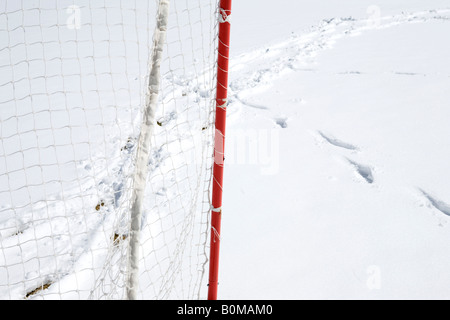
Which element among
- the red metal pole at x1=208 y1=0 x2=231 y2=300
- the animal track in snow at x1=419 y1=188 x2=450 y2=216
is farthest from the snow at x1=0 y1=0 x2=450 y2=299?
the red metal pole at x1=208 y1=0 x2=231 y2=300

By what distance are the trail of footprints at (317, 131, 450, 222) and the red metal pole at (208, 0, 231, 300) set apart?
5.13 feet

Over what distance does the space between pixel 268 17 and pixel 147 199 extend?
304 inches

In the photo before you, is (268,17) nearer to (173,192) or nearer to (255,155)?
(255,155)

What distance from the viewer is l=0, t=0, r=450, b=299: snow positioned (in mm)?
1967

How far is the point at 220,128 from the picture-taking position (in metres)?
1.65

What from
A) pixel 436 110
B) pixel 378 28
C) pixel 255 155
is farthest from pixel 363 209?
pixel 378 28

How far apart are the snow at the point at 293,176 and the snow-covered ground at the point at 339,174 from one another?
0.04 feet

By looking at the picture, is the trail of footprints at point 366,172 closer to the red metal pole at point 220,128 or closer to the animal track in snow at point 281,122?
the animal track in snow at point 281,122

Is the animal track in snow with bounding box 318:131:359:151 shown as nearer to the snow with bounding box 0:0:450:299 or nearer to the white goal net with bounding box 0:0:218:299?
the snow with bounding box 0:0:450:299

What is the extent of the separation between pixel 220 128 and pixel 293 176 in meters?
1.36

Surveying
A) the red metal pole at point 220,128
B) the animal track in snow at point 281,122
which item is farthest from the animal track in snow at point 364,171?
the red metal pole at point 220,128

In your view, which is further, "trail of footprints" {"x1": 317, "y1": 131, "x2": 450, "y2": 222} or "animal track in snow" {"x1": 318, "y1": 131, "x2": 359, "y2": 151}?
"animal track in snow" {"x1": 318, "y1": 131, "x2": 359, "y2": 151}

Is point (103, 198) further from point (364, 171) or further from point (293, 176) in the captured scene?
point (364, 171)

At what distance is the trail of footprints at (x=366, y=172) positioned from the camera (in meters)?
2.29
